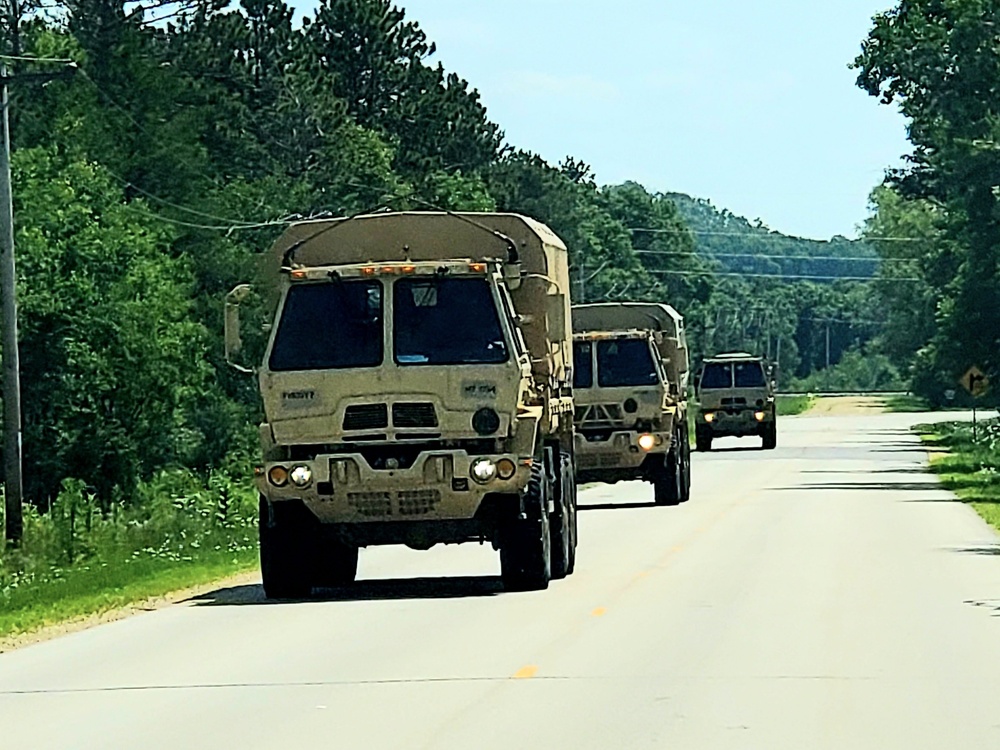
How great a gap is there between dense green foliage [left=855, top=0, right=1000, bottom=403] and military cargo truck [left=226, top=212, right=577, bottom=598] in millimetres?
25758

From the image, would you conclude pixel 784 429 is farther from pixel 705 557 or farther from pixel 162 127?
pixel 705 557

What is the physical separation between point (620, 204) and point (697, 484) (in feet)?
503

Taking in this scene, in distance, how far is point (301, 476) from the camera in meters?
Result: 21.2

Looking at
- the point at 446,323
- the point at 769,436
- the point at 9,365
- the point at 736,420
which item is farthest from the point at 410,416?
the point at 769,436

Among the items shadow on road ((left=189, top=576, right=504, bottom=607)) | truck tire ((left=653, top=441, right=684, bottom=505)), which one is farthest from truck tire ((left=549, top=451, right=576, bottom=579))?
truck tire ((left=653, top=441, right=684, bottom=505))

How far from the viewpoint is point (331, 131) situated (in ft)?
289

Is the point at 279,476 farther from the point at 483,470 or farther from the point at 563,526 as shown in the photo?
the point at 563,526

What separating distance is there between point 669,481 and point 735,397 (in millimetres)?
28341

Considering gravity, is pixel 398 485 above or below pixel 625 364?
below

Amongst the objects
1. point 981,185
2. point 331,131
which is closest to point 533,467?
point 981,185

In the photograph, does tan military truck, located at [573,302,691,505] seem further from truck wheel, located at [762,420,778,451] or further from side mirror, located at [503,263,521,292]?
truck wheel, located at [762,420,778,451]

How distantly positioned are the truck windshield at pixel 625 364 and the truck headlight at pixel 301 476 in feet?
56.8

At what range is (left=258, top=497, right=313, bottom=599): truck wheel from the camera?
21672 millimetres

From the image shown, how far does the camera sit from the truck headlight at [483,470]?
21.1 m
